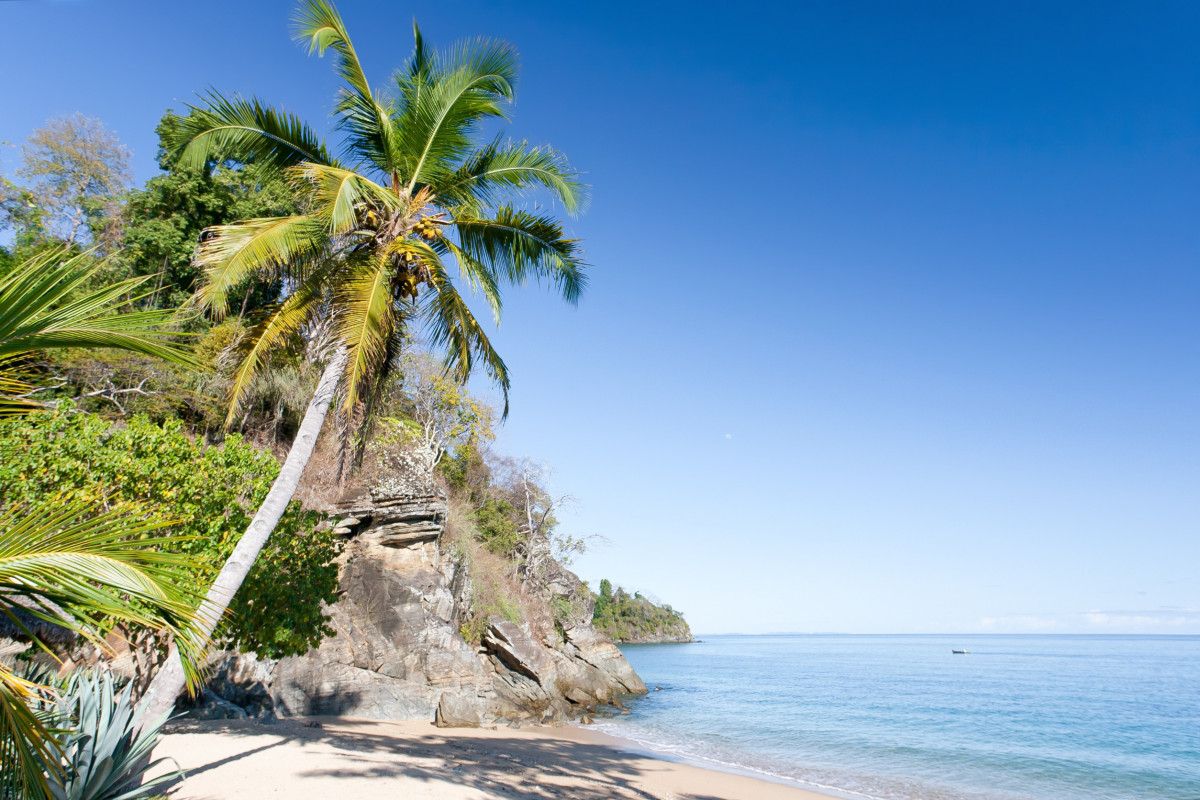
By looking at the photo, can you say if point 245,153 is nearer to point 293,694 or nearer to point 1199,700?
point 293,694

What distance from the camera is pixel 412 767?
8.98 meters

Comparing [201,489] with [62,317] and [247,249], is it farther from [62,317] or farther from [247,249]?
[62,317]

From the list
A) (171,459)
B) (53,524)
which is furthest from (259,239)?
(53,524)

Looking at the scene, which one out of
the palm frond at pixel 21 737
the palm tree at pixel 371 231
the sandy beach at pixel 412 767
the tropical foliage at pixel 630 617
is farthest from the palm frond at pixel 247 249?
the tropical foliage at pixel 630 617

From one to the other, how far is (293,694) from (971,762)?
1846cm

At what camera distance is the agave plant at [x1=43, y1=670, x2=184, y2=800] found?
461 centimetres

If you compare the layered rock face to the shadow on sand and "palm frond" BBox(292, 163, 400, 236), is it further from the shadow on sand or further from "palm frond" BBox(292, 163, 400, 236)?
"palm frond" BBox(292, 163, 400, 236)

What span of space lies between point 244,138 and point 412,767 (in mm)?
9198

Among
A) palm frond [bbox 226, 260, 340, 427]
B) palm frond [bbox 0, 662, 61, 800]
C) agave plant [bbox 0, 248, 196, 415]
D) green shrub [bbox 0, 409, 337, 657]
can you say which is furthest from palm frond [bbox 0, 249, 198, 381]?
green shrub [bbox 0, 409, 337, 657]

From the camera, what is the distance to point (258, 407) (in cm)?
2052

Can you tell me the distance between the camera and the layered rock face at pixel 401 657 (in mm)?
13883

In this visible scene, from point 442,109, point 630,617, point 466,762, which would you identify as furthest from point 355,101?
point 630,617

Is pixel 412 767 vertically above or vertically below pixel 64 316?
below

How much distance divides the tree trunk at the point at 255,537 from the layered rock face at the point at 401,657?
572 centimetres
